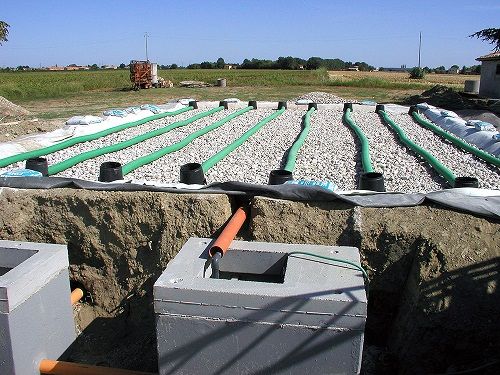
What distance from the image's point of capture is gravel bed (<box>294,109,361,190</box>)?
606 cm

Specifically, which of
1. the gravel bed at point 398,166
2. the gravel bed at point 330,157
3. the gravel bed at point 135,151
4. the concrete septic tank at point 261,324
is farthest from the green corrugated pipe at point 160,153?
the concrete septic tank at point 261,324

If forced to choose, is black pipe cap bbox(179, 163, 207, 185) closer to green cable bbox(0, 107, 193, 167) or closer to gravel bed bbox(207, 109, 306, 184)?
gravel bed bbox(207, 109, 306, 184)

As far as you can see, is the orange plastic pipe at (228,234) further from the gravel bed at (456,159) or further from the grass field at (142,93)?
the grass field at (142,93)

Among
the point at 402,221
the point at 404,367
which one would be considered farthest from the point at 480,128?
the point at 404,367

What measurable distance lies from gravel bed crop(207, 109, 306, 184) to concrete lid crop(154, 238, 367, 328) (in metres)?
2.72

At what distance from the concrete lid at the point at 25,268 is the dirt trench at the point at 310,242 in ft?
2.41

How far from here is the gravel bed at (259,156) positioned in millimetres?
6099

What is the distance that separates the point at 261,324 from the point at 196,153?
16.0 feet

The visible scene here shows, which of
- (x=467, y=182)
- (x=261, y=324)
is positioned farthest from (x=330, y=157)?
(x=261, y=324)

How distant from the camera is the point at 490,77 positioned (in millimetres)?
25562

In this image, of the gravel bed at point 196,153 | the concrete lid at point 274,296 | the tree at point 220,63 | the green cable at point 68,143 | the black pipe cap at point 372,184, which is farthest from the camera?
the tree at point 220,63

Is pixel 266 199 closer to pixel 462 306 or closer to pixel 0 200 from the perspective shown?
pixel 462 306

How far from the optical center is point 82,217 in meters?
4.54

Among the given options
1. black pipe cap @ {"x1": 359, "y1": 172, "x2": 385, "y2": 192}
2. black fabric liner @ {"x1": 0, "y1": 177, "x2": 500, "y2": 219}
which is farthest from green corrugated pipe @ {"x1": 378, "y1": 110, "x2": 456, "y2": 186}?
black fabric liner @ {"x1": 0, "y1": 177, "x2": 500, "y2": 219}
